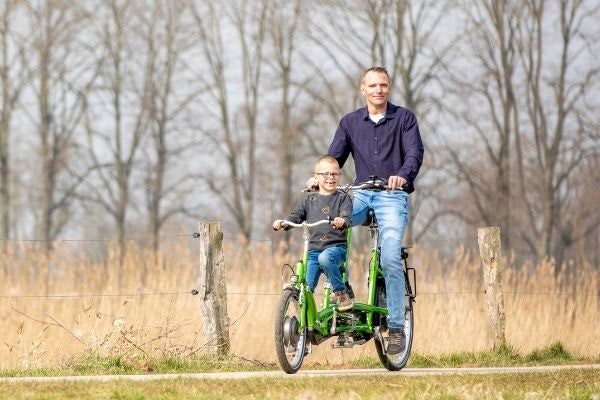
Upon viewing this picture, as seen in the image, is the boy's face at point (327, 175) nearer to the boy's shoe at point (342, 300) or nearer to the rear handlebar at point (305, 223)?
the rear handlebar at point (305, 223)

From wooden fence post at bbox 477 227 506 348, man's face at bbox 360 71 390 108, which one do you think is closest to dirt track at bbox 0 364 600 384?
man's face at bbox 360 71 390 108

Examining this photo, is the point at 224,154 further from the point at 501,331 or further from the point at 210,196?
the point at 501,331

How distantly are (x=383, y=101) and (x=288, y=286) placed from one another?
1788 millimetres

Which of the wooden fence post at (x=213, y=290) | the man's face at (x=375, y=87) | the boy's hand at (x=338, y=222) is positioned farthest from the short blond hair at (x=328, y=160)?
the wooden fence post at (x=213, y=290)

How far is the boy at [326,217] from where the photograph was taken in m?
9.49

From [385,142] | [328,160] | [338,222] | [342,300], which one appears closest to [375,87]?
[385,142]

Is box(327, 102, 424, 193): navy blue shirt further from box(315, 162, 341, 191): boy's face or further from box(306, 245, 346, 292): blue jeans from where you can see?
box(306, 245, 346, 292): blue jeans

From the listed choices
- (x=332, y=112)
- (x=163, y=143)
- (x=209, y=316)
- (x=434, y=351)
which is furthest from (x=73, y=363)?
(x=163, y=143)

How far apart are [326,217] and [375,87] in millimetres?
1188

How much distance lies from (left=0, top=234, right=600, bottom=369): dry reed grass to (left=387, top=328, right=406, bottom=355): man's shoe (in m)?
3.29

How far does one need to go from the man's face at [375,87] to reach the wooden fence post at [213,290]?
8.73ft

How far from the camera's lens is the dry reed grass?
46.3 feet

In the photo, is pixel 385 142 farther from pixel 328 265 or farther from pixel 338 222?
pixel 328 265

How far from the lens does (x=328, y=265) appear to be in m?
9.48
